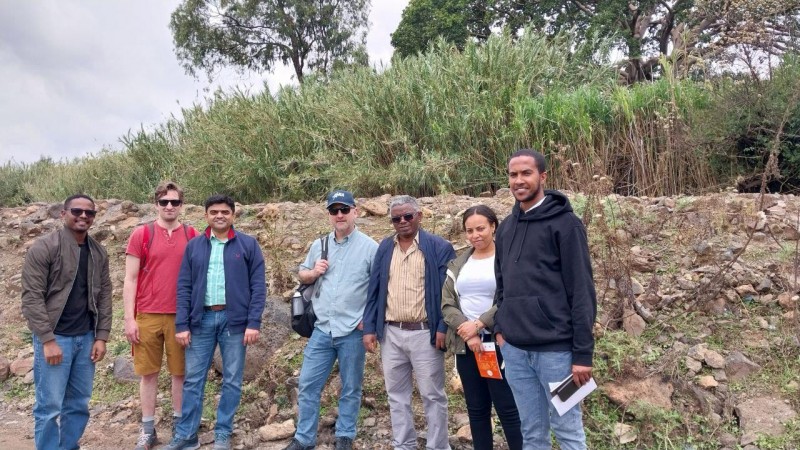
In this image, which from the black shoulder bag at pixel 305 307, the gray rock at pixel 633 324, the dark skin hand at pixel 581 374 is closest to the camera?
the dark skin hand at pixel 581 374

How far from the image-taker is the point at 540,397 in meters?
2.85

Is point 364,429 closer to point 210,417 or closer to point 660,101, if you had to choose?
point 210,417

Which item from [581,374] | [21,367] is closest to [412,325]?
[581,374]

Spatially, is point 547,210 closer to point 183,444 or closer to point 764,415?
point 764,415

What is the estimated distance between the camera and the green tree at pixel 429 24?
762 inches

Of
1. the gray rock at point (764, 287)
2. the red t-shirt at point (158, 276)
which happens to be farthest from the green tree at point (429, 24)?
the red t-shirt at point (158, 276)

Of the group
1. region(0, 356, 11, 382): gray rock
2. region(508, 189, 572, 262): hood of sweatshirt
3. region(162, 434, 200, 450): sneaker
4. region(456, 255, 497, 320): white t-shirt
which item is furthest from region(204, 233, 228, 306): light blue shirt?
region(0, 356, 11, 382): gray rock

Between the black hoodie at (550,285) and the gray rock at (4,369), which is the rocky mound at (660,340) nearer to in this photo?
the gray rock at (4,369)

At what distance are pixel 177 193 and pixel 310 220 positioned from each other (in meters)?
3.20

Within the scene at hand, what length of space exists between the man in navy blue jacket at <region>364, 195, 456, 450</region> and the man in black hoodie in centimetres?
70

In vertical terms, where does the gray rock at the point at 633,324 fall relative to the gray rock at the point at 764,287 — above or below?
below

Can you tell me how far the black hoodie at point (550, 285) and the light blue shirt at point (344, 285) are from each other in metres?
1.29

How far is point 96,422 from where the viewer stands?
16.5ft

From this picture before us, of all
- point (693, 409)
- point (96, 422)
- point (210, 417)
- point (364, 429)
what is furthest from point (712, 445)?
point (96, 422)
